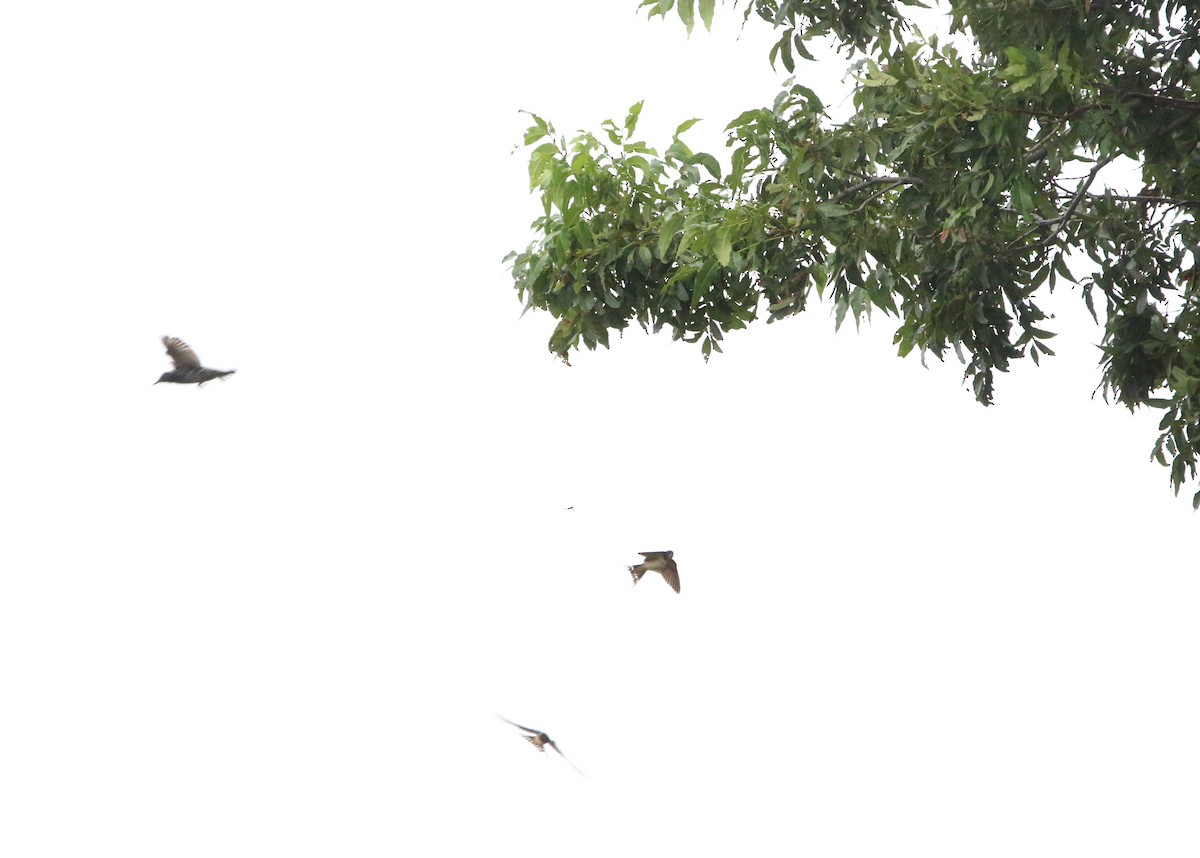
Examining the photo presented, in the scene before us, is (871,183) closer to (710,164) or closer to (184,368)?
(710,164)

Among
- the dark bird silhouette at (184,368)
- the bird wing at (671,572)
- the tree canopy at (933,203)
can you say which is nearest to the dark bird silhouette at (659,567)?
the bird wing at (671,572)

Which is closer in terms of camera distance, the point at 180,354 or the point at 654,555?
the point at 180,354

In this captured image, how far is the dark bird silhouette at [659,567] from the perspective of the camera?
516 cm

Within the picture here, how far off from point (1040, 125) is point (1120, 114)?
31 centimetres

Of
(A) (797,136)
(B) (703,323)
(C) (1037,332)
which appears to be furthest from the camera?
(B) (703,323)

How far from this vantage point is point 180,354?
4.02 metres

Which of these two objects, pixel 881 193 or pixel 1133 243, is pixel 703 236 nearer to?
pixel 881 193

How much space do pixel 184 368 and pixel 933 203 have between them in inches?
94.7

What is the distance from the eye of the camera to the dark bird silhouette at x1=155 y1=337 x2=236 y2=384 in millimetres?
4000

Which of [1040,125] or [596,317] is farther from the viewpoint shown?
[596,317]

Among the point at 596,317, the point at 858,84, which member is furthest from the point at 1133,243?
the point at 596,317

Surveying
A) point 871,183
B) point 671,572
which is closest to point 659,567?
point 671,572

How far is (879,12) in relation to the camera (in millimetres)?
4754

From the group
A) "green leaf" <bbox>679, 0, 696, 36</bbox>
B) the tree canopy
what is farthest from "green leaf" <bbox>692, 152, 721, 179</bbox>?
"green leaf" <bbox>679, 0, 696, 36</bbox>
